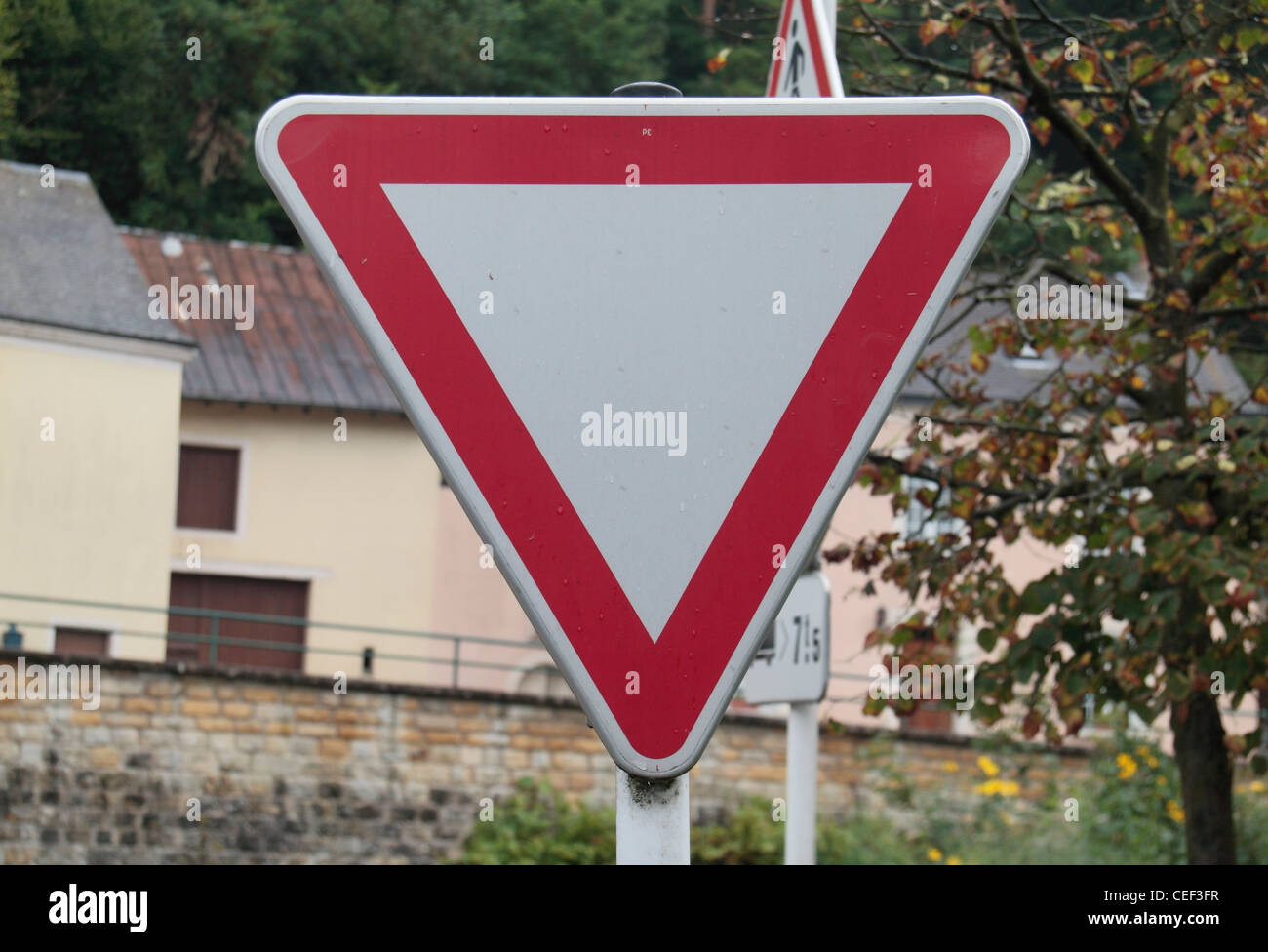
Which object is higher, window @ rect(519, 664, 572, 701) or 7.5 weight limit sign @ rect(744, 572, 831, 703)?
window @ rect(519, 664, 572, 701)

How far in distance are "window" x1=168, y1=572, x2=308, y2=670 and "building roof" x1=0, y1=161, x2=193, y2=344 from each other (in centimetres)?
572

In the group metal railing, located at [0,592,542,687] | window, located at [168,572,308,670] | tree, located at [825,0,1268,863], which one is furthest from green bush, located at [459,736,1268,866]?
window, located at [168,572,308,670]

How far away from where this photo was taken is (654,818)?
1.72 meters

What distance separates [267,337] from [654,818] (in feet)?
116

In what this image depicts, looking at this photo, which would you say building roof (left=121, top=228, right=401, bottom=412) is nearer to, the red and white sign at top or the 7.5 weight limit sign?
the 7.5 weight limit sign

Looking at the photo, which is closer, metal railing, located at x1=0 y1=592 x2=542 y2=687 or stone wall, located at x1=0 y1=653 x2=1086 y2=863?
stone wall, located at x1=0 y1=653 x2=1086 y2=863

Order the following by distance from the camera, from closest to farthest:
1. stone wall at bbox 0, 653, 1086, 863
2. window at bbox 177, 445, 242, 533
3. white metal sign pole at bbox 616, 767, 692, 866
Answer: white metal sign pole at bbox 616, 767, 692, 866 → stone wall at bbox 0, 653, 1086, 863 → window at bbox 177, 445, 242, 533

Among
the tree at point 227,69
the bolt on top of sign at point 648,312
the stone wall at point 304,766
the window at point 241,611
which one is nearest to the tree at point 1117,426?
the bolt on top of sign at point 648,312

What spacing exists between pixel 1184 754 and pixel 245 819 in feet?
65.9

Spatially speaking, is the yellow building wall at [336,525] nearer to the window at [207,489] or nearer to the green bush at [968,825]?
the window at [207,489]

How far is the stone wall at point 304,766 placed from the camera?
966 inches

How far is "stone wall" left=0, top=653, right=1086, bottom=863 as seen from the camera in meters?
24.5
